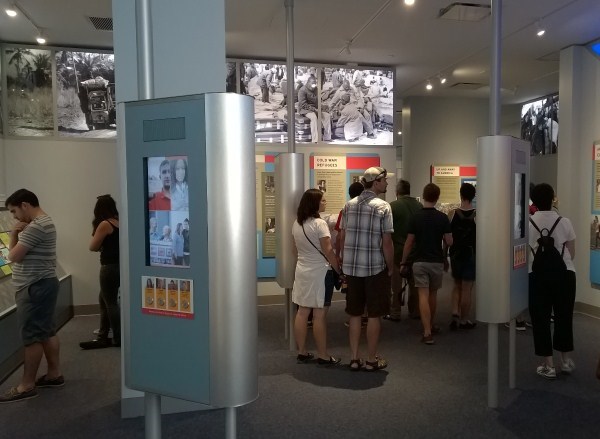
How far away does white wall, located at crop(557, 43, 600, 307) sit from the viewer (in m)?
6.47

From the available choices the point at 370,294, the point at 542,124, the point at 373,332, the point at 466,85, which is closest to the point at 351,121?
the point at 466,85

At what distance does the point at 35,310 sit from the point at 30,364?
1.46 feet

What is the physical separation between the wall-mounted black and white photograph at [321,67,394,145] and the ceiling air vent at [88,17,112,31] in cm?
310

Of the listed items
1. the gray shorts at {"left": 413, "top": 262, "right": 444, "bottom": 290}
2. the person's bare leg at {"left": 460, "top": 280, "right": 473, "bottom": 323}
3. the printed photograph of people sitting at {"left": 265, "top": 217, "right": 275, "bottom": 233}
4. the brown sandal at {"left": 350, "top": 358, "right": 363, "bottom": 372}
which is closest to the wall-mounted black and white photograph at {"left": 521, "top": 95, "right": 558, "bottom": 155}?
the person's bare leg at {"left": 460, "top": 280, "right": 473, "bottom": 323}

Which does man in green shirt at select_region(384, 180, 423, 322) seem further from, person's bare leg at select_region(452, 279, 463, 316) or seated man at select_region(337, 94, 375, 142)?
seated man at select_region(337, 94, 375, 142)

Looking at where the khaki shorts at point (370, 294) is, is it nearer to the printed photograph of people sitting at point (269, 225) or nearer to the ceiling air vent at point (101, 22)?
the printed photograph of people sitting at point (269, 225)

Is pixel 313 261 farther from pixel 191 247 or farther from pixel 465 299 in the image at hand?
pixel 191 247

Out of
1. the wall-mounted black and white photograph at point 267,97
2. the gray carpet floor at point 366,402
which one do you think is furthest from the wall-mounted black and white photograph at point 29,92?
the gray carpet floor at point 366,402

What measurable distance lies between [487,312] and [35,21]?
564 centimetres

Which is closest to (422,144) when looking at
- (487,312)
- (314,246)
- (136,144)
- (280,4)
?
(280,4)

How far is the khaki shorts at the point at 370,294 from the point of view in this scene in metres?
4.20

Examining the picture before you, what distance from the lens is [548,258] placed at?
13.0 feet

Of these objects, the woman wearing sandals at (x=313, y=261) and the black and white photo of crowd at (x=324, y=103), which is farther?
the black and white photo of crowd at (x=324, y=103)

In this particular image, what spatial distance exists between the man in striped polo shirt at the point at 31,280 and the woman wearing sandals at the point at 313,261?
6.81 feet
